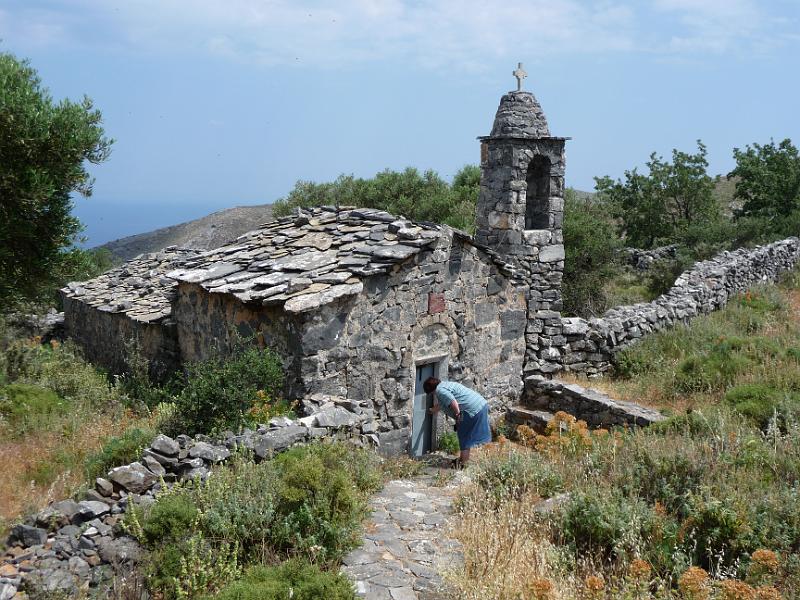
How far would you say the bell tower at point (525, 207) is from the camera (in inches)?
523

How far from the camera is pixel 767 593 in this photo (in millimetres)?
4469

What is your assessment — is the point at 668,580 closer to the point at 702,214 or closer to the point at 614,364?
A: the point at 614,364

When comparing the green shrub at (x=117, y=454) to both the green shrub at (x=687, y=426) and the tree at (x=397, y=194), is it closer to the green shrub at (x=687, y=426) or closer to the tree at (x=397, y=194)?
the green shrub at (x=687, y=426)

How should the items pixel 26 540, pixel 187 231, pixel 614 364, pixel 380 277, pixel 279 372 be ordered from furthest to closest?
1. pixel 187 231
2. pixel 614 364
3. pixel 380 277
4. pixel 279 372
5. pixel 26 540

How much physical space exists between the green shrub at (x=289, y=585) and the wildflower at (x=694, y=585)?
7.79ft

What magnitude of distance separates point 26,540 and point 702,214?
27.2 metres

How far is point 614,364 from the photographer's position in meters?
14.4

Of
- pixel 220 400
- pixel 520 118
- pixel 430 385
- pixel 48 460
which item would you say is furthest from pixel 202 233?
pixel 220 400

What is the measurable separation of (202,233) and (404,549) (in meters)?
42.5

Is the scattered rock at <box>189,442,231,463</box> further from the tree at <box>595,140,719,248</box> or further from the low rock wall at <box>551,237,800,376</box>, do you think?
the tree at <box>595,140,719,248</box>

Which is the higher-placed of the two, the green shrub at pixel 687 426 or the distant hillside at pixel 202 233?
the distant hillside at pixel 202 233

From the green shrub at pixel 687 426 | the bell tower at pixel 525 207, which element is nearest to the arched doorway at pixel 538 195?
the bell tower at pixel 525 207

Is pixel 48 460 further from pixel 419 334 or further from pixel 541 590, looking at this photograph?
pixel 541 590

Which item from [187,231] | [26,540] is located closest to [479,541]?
[26,540]
